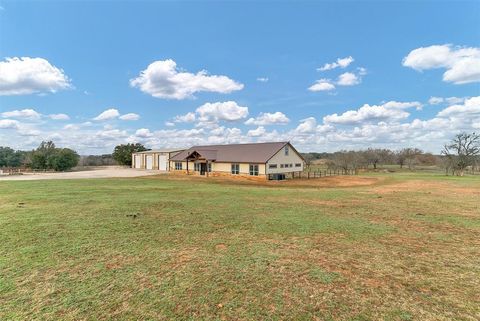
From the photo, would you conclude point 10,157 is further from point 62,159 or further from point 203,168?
point 203,168

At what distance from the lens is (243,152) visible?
3703 cm

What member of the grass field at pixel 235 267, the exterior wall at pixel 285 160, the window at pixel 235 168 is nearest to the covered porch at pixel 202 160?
the window at pixel 235 168

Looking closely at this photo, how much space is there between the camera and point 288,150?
35.6 metres

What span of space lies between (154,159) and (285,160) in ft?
95.2

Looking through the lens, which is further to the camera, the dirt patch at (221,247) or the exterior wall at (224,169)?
the exterior wall at (224,169)

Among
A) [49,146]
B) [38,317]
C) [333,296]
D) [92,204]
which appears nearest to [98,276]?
[38,317]

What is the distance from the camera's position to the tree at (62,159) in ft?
157

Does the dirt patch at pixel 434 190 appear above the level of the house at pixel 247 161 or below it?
below

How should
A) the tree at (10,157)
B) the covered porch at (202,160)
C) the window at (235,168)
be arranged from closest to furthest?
the window at (235,168) → the covered porch at (202,160) → the tree at (10,157)

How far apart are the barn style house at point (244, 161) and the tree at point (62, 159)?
21.2 meters

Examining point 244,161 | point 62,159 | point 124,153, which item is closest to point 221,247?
point 244,161

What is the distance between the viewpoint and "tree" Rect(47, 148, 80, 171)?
47.8 m

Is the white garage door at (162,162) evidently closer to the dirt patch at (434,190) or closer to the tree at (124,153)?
the tree at (124,153)

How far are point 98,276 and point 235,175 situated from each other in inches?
1176
